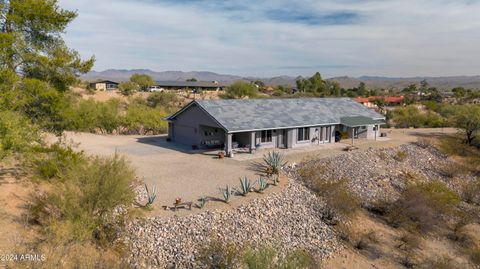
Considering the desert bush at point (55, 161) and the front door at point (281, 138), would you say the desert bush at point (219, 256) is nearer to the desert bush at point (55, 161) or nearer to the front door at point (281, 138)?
the desert bush at point (55, 161)

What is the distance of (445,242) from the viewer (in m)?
18.4

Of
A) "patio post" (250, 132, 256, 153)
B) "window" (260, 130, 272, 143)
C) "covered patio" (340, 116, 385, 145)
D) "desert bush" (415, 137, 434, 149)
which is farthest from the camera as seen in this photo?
"desert bush" (415, 137, 434, 149)

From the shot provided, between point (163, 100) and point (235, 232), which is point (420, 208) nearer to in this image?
point (235, 232)

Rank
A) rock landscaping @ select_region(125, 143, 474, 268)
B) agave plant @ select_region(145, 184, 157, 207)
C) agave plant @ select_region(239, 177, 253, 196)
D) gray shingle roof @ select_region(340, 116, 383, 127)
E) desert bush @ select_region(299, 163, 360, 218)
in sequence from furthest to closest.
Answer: gray shingle roof @ select_region(340, 116, 383, 127) < agave plant @ select_region(239, 177, 253, 196) < desert bush @ select_region(299, 163, 360, 218) < agave plant @ select_region(145, 184, 157, 207) < rock landscaping @ select_region(125, 143, 474, 268)

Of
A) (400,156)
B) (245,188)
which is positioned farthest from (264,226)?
(400,156)

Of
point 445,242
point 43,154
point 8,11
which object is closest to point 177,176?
point 43,154

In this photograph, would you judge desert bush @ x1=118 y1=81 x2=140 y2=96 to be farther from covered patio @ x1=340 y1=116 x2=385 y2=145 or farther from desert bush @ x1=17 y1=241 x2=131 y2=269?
desert bush @ x1=17 y1=241 x2=131 y2=269

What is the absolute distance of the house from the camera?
92.9 feet

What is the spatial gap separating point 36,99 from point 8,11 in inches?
147

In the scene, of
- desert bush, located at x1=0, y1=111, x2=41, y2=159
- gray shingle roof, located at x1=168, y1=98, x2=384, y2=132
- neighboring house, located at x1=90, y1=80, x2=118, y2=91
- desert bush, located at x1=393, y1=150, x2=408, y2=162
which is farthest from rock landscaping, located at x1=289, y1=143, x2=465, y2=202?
neighboring house, located at x1=90, y1=80, x2=118, y2=91

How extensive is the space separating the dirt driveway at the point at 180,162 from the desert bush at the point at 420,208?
24.0ft

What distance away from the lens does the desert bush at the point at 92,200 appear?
528 inches

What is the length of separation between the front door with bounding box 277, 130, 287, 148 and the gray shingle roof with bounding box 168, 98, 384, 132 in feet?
2.95

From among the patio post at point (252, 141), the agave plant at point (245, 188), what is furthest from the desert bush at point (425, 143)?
the agave plant at point (245, 188)
